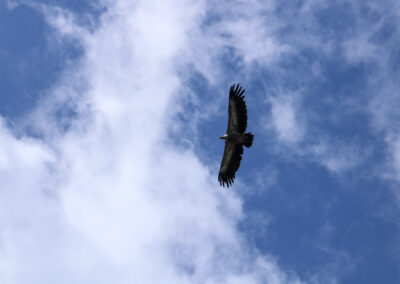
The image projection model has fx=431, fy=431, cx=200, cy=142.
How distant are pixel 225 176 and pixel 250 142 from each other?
4.03 metres

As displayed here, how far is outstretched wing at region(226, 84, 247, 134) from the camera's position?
110ft

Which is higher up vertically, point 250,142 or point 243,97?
point 243,97

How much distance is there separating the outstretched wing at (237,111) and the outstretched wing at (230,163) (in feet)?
5.58

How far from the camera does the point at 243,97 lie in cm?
3344

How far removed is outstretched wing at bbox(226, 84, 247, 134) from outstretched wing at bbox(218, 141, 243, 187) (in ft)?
5.58

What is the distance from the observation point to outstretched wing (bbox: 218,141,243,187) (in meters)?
35.1

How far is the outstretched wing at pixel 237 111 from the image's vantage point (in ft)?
110

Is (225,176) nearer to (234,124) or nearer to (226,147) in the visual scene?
(226,147)

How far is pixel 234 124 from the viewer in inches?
1339

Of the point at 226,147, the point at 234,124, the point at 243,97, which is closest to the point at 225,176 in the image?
the point at 226,147

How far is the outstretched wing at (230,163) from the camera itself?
3509 cm

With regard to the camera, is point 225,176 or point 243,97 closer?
point 243,97

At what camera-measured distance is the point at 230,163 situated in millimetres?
35844

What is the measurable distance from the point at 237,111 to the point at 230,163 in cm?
475
